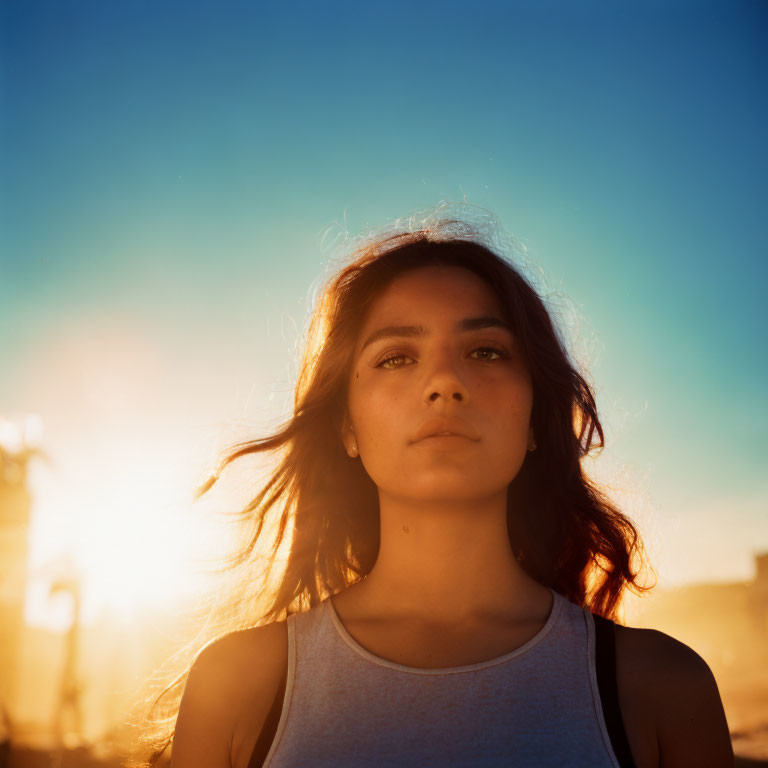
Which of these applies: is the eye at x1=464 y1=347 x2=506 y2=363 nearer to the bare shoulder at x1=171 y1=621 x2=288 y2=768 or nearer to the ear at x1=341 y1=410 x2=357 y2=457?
the ear at x1=341 y1=410 x2=357 y2=457

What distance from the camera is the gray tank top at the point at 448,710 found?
7.70ft

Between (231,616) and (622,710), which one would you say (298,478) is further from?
(622,710)

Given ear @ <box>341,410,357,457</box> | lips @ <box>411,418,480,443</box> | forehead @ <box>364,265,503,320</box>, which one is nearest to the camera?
lips @ <box>411,418,480,443</box>

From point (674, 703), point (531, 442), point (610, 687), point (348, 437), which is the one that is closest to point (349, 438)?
point (348, 437)

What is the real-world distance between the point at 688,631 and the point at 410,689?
56.2 metres

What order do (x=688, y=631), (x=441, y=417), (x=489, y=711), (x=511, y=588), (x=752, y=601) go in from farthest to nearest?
(x=688, y=631)
(x=752, y=601)
(x=511, y=588)
(x=441, y=417)
(x=489, y=711)

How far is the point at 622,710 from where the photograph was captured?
2486 mm

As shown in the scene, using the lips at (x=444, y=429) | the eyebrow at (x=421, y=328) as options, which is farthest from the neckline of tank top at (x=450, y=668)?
the eyebrow at (x=421, y=328)

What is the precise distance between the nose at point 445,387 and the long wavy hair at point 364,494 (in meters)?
0.72

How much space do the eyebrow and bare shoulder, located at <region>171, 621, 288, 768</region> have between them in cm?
133

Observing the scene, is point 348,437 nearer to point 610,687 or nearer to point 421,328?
point 421,328

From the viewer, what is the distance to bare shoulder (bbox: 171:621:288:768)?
2.59 m

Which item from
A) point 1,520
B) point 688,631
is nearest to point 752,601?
point 688,631

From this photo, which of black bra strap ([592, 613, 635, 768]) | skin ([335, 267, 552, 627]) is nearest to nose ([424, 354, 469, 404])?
skin ([335, 267, 552, 627])
